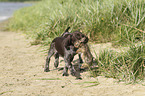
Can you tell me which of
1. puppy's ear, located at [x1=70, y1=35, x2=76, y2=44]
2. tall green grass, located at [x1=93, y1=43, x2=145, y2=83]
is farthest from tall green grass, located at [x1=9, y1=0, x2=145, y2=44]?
puppy's ear, located at [x1=70, y1=35, x2=76, y2=44]

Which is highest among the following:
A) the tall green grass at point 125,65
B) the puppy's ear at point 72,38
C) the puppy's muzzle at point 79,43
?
the puppy's ear at point 72,38

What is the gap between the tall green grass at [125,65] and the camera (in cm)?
319

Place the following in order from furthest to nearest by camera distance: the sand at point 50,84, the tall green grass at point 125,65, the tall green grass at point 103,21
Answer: the tall green grass at point 103,21 < the tall green grass at point 125,65 < the sand at point 50,84

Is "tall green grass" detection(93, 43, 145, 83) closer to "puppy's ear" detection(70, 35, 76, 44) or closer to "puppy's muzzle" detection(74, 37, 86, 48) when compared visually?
"puppy's muzzle" detection(74, 37, 86, 48)

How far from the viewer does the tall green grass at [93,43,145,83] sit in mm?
3192

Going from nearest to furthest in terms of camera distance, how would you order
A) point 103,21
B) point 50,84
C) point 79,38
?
point 50,84
point 79,38
point 103,21

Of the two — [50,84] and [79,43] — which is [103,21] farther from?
[50,84]

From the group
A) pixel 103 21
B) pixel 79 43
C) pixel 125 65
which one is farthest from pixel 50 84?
pixel 103 21

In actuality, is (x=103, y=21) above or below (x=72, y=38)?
above

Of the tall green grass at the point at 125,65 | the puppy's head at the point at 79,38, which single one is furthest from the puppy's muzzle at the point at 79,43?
the tall green grass at the point at 125,65

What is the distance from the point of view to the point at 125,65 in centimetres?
330

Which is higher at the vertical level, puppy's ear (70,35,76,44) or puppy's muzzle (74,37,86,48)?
puppy's ear (70,35,76,44)

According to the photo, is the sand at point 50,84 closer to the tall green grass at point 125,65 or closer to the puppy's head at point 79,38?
the tall green grass at point 125,65

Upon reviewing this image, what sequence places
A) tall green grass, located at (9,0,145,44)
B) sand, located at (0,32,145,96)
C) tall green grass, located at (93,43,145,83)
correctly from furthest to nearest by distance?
tall green grass, located at (9,0,145,44) < tall green grass, located at (93,43,145,83) < sand, located at (0,32,145,96)
